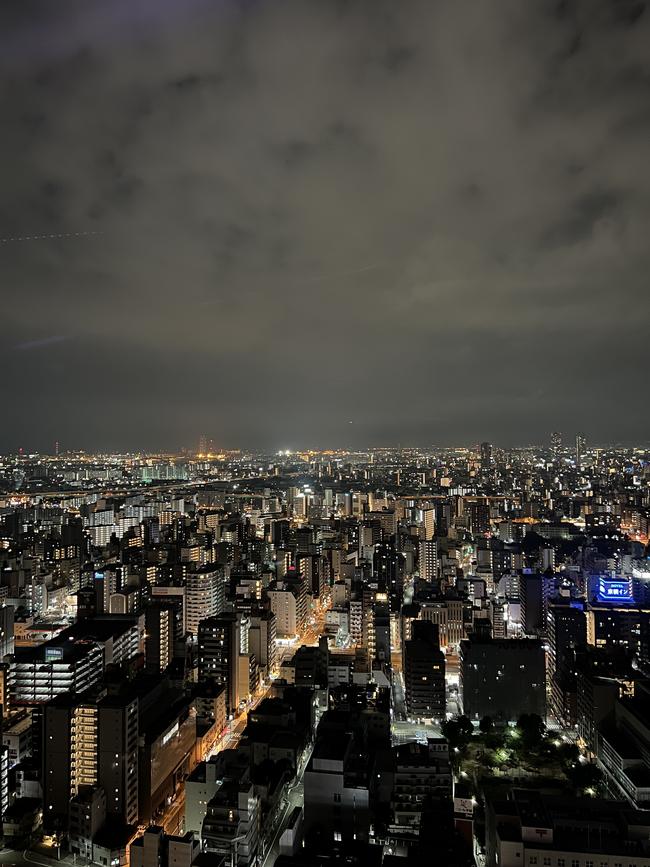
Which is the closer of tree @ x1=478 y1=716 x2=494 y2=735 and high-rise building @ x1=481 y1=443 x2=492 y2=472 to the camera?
tree @ x1=478 y1=716 x2=494 y2=735

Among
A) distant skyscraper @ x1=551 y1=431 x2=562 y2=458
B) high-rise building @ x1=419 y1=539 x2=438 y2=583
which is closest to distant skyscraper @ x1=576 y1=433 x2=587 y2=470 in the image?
distant skyscraper @ x1=551 y1=431 x2=562 y2=458

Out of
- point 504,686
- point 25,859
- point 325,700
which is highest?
point 504,686

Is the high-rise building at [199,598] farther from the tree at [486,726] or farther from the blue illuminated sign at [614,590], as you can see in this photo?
the blue illuminated sign at [614,590]

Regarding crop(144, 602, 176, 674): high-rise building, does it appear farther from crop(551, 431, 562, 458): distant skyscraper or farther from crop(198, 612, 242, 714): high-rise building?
crop(551, 431, 562, 458): distant skyscraper

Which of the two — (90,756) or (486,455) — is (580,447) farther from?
(90,756)

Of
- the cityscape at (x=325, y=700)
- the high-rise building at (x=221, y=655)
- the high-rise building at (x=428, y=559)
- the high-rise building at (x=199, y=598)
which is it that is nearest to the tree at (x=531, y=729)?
the cityscape at (x=325, y=700)

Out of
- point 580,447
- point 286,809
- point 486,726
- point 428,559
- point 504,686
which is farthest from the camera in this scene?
point 580,447

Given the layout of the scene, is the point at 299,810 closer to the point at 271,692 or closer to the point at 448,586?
the point at 271,692

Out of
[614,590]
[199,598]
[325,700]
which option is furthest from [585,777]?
[199,598]
